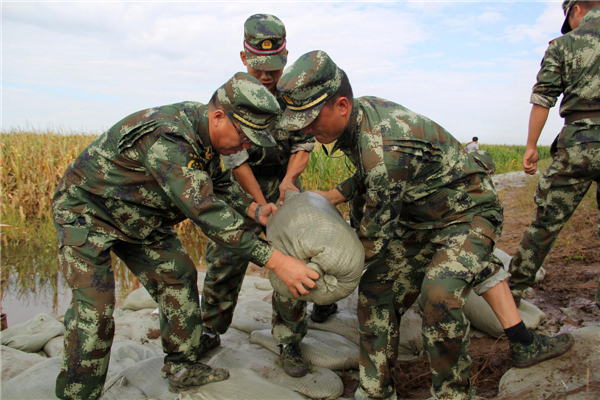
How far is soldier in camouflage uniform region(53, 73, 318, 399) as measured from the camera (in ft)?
5.93

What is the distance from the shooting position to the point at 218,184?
94.3 inches

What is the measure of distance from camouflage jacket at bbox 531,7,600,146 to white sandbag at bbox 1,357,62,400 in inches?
131


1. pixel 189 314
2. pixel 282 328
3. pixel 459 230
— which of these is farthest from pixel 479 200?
pixel 189 314

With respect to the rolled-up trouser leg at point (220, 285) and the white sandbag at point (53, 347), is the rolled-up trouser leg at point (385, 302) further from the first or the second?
the white sandbag at point (53, 347)

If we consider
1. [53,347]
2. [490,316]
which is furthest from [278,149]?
[53,347]

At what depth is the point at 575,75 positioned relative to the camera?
2.59 m

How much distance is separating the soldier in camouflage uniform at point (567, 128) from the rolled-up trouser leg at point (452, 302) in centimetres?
96

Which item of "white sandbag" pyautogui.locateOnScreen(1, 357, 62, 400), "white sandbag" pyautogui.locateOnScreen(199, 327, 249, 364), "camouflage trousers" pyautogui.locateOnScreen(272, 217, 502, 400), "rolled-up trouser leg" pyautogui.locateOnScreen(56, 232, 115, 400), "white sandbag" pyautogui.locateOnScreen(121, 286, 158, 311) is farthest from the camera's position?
"white sandbag" pyautogui.locateOnScreen(121, 286, 158, 311)

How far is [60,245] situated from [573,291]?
11.9 feet

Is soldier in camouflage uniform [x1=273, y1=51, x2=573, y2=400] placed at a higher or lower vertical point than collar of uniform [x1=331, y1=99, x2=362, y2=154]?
lower

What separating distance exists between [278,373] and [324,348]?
1.13 feet

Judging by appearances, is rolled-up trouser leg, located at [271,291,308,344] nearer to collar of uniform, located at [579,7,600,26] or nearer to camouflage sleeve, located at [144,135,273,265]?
camouflage sleeve, located at [144,135,273,265]

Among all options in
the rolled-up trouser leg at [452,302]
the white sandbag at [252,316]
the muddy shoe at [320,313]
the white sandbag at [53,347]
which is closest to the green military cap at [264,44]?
the rolled-up trouser leg at [452,302]

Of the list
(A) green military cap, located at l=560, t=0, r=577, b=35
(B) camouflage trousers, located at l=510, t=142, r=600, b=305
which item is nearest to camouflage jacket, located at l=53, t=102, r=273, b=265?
(B) camouflage trousers, located at l=510, t=142, r=600, b=305
